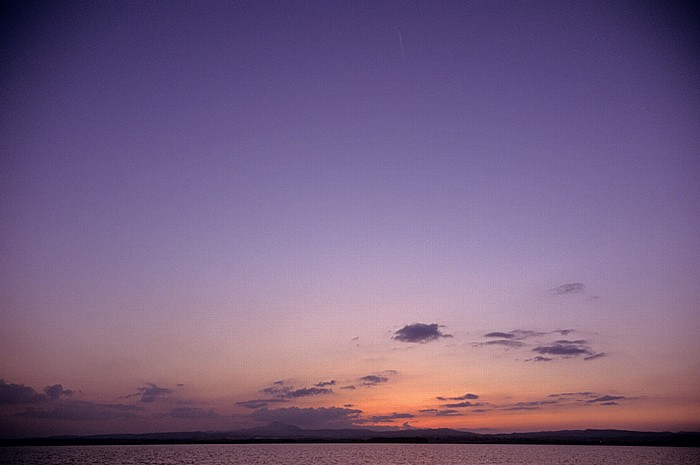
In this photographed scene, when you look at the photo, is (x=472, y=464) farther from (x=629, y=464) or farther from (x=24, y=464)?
(x=24, y=464)

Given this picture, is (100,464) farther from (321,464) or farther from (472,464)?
(472,464)

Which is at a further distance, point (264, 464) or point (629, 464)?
point (629, 464)

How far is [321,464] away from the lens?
327ft

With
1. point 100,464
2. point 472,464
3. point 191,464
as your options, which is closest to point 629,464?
point 472,464

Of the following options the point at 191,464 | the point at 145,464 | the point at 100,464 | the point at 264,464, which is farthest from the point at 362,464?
the point at 100,464

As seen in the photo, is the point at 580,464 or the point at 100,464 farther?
the point at 580,464

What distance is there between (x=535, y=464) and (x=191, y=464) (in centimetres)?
6249

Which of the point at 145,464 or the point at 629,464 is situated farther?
the point at 629,464

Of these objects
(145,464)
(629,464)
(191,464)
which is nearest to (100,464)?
(145,464)

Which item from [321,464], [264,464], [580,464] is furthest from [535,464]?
[264,464]

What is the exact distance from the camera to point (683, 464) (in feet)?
348

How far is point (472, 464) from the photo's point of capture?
101375 millimetres

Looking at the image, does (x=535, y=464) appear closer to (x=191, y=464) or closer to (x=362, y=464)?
(x=362, y=464)

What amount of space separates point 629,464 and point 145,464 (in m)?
89.7
